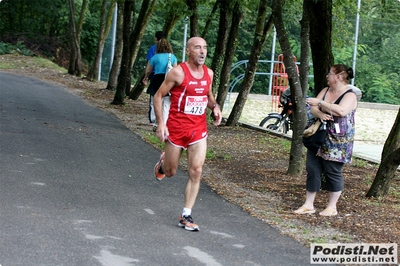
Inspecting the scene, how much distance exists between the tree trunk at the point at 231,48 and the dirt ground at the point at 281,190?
1712 millimetres

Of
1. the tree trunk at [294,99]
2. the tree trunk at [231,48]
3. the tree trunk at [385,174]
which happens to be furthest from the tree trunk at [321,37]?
the tree trunk at [231,48]

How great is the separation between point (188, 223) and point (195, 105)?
1130 millimetres

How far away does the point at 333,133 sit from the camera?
8.30 metres

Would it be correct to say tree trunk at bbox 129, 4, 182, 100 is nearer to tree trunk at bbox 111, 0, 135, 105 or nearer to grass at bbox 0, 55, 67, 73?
tree trunk at bbox 111, 0, 135, 105

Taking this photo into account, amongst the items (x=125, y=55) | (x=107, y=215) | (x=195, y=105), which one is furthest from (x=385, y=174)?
(x=125, y=55)

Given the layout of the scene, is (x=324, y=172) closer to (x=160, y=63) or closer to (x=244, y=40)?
(x=160, y=63)

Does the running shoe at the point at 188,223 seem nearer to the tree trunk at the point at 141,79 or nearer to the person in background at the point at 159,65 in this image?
the person in background at the point at 159,65

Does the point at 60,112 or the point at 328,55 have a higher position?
the point at 328,55

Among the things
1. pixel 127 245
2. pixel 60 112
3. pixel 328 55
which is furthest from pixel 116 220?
pixel 60 112

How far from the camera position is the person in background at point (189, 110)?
7.31 metres

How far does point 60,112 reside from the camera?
17547 mm

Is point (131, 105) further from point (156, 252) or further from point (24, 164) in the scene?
point (156, 252)

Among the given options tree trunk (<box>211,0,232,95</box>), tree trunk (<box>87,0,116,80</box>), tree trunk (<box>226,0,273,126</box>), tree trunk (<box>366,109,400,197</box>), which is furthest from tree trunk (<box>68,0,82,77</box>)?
tree trunk (<box>366,109,400,197</box>)

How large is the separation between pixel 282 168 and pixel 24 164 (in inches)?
161
